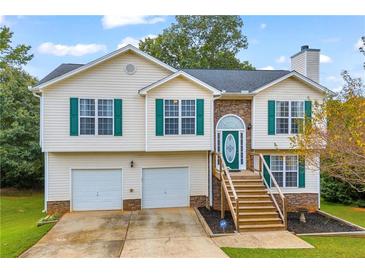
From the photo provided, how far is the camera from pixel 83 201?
12.3 metres

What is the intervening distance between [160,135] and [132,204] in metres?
3.14

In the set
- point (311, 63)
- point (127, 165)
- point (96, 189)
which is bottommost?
point (96, 189)

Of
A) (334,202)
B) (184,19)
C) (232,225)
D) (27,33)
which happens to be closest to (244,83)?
(232,225)

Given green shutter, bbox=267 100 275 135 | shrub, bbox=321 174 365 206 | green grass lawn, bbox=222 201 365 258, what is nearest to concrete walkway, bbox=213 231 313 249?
green grass lawn, bbox=222 201 365 258

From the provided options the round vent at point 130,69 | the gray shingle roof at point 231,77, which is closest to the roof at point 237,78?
the gray shingle roof at point 231,77

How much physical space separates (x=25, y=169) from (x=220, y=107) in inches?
423

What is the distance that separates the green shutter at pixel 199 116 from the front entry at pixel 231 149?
1393 millimetres

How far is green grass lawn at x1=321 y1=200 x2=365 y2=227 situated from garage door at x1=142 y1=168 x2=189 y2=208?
652 centimetres

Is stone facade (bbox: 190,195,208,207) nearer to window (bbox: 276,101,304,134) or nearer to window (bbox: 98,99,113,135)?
window (bbox: 276,101,304,134)

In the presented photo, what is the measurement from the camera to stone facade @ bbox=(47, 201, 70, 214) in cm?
1196

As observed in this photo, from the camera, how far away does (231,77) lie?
1451 centimetres

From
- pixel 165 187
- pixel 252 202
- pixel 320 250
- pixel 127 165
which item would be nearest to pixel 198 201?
pixel 165 187

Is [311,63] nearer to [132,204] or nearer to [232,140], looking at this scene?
[232,140]
